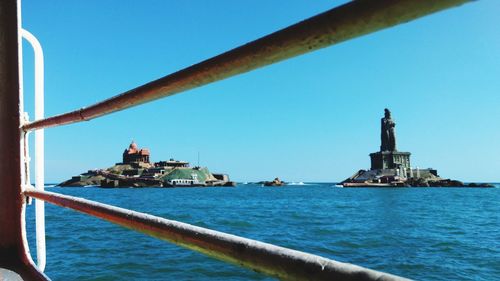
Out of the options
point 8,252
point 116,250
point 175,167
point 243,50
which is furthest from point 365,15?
point 175,167

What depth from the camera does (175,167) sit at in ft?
351

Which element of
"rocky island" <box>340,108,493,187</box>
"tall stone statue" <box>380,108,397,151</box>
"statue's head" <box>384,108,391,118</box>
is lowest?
"rocky island" <box>340,108,493,187</box>

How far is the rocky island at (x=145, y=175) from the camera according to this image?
3760 inches

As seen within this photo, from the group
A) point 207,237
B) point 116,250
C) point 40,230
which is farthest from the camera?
point 116,250

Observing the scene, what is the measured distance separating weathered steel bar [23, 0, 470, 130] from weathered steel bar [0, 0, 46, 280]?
1514 mm

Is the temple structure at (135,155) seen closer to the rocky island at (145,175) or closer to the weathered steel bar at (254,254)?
the rocky island at (145,175)

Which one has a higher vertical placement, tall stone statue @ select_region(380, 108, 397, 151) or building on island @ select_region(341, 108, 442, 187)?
tall stone statue @ select_region(380, 108, 397, 151)

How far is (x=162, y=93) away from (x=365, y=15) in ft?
2.10

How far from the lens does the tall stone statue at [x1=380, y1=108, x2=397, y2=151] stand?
97.4 meters

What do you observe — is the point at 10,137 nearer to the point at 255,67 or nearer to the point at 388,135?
the point at 255,67

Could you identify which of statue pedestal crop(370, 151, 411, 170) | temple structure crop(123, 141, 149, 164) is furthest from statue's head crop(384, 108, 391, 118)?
temple structure crop(123, 141, 149, 164)

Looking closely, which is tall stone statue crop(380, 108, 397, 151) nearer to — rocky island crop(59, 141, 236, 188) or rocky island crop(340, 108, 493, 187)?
rocky island crop(340, 108, 493, 187)

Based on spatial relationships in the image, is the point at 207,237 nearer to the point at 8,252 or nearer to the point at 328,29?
the point at 328,29

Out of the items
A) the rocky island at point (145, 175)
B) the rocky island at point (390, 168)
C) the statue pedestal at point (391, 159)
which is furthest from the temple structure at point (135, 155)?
the statue pedestal at point (391, 159)
